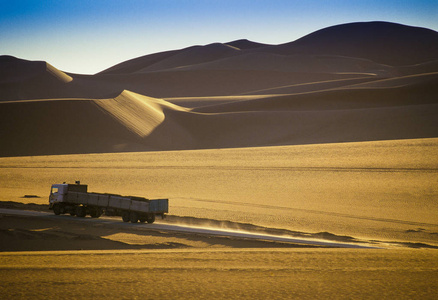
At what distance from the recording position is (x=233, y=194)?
33000 millimetres

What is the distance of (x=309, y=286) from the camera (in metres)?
12.7

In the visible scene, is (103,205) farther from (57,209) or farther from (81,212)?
(57,209)

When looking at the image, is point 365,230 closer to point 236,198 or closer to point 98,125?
point 236,198

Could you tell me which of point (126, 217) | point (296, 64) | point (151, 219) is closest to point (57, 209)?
point (126, 217)

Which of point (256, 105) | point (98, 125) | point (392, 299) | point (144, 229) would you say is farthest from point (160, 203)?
point (256, 105)

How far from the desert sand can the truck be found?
54.7 inches

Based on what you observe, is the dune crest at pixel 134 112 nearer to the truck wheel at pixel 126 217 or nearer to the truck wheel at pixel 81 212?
Answer: the truck wheel at pixel 81 212

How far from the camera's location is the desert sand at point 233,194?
43.3 feet

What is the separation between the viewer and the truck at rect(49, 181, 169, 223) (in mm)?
23375

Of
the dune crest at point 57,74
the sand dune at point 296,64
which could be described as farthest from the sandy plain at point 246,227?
the sand dune at point 296,64

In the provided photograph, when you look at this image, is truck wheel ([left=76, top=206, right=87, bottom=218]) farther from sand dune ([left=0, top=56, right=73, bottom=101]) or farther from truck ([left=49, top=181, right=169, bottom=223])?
sand dune ([left=0, top=56, right=73, bottom=101])

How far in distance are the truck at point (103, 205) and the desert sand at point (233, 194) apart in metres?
1.39

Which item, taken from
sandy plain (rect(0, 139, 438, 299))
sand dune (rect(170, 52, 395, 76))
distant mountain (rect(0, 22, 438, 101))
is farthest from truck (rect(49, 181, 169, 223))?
sand dune (rect(170, 52, 395, 76))

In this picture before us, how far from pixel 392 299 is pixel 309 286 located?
77.8 inches
